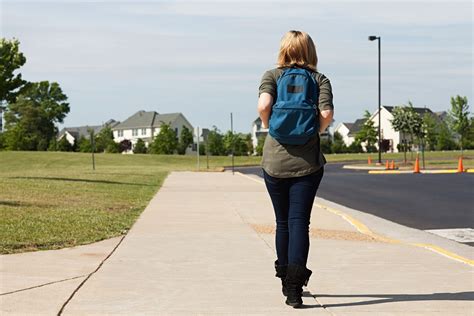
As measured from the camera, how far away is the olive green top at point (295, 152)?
5.38 m

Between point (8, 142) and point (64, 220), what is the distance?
283ft

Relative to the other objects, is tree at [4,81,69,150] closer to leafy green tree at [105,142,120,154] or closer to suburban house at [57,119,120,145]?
leafy green tree at [105,142,120,154]

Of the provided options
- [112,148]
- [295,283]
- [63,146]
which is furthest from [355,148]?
[295,283]

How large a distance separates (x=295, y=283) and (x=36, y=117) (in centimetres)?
10406

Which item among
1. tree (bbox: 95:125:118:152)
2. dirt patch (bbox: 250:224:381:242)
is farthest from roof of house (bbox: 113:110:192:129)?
dirt patch (bbox: 250:224:381:242)

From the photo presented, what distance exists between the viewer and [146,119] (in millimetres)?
126125

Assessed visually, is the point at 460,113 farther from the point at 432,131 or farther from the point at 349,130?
the point at 349,130

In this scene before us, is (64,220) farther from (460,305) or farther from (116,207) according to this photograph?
(460,305)

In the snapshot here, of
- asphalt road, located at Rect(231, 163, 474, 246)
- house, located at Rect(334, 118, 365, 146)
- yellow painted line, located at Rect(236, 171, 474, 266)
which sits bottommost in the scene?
asphalt road, located at Rect(231, 163, 474, 246)

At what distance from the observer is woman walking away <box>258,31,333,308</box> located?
5312mm

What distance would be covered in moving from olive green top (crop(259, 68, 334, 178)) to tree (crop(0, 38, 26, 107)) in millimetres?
20271

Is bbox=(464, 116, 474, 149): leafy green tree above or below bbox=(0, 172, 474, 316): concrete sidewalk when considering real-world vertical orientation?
above

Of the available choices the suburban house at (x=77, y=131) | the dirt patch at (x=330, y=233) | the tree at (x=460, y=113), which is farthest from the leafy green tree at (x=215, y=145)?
the dirt patch at (x=330, y=233)

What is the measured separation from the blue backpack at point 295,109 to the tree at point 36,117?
8366cm
